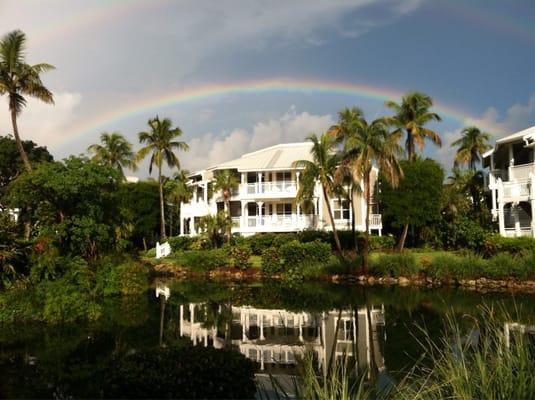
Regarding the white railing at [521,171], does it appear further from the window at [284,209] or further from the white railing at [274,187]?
the window at [284,209]

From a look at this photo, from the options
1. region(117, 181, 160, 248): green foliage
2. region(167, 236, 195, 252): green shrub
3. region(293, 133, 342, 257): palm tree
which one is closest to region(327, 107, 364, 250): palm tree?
region(293, 133, 342, 257): palm tree

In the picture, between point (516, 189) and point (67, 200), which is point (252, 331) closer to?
point (67, 200)

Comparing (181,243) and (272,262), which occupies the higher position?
(181,243)

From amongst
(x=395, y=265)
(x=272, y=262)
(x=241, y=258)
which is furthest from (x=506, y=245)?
(x=241, y=258)

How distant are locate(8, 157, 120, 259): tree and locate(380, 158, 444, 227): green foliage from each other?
22.1m

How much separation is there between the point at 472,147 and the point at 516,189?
52.6 ft

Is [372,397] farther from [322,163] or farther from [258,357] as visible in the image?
[322,163]

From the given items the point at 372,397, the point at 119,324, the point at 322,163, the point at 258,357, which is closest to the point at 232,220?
the point at 322,163

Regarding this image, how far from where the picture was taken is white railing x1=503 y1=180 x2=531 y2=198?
108 feet

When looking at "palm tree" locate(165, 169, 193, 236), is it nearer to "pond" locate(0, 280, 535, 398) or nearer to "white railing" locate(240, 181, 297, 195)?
"white railing" locate(240, 181, 297, 195)

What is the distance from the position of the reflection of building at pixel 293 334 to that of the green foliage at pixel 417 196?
1779 cm

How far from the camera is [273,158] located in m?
45.8

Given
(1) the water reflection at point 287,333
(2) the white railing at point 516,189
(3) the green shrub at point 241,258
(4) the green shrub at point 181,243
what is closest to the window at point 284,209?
(4) the green shrub at point 181,243

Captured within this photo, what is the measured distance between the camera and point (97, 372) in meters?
11.8
